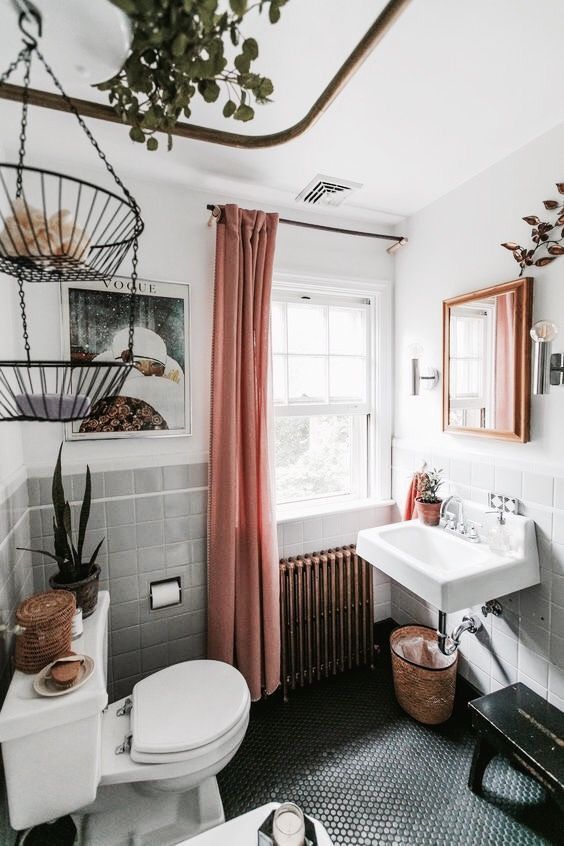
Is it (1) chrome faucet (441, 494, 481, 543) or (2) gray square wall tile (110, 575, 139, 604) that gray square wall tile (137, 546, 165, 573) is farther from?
(1) chrome faucet (441, 494, 481, 543)

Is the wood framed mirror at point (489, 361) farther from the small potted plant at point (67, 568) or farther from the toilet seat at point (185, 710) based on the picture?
the small potted plant at point (67, 568)

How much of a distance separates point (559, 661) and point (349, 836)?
962 millimetres

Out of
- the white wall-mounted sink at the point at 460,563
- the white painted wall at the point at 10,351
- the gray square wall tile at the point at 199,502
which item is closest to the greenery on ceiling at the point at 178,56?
the white painted wall at the point at 10,351

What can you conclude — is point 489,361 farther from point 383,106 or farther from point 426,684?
point 426,684

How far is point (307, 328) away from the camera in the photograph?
2.19m

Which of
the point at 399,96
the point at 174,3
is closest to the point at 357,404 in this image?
the point at 399,96

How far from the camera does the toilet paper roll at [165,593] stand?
1770 millimetres

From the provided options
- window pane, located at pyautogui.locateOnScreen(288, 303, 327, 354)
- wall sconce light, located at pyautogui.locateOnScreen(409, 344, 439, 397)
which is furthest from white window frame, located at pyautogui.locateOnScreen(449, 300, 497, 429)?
window pane, located at pyautogui.locateOnScreen(288, 303, 327, 354)

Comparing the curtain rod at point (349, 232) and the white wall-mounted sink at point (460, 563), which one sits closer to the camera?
the white wall-mounted sink at point (460, 563)

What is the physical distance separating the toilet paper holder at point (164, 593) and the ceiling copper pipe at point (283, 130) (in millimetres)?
1700

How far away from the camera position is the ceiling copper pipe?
0.93 metres

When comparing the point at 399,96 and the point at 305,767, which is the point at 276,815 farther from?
the point at 399,96

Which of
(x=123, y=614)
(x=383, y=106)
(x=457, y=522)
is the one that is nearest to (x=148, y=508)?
Result: (x=123, y=614)

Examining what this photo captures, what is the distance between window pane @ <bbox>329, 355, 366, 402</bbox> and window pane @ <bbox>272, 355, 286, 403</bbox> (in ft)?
0.94
